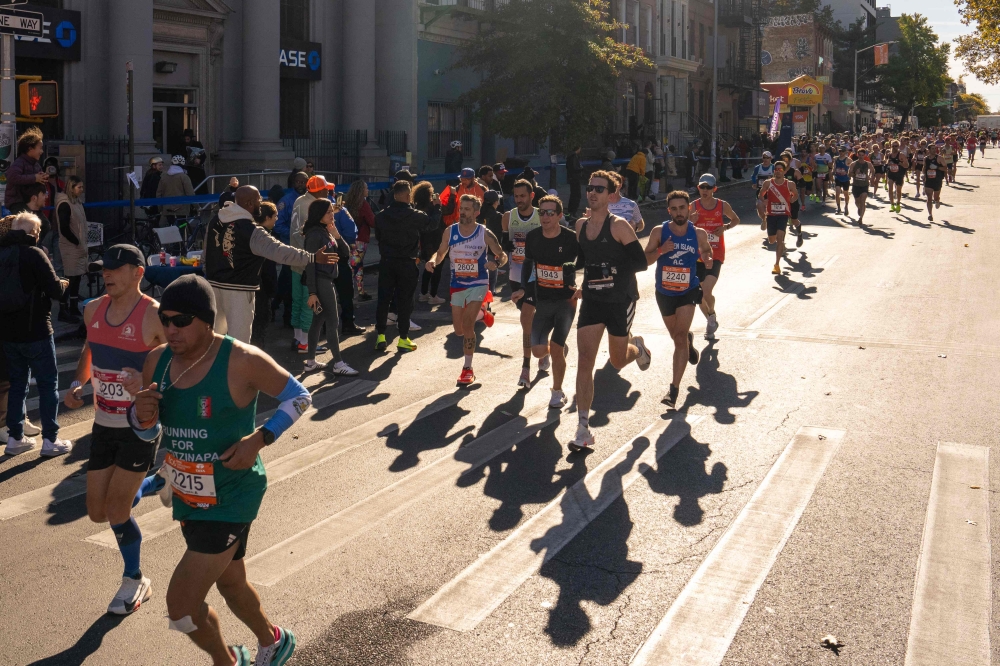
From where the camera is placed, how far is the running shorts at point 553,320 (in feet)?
31.6

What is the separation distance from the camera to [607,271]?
8.76 meters

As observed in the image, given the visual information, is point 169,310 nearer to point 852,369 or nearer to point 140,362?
point 140,362

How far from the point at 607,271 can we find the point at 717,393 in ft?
8.26

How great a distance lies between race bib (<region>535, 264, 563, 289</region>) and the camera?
970 cm

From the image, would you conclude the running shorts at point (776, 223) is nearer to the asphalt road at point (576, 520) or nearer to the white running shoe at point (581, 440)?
the asphalt road at point (576, 520)

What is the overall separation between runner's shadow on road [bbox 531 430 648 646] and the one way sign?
31.5ft

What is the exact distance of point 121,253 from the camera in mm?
5812

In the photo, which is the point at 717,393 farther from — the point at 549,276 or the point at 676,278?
the point at 549,276

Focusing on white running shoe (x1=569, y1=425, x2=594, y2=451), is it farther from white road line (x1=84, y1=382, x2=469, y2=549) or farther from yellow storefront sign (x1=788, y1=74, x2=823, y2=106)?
yellow storefront sign (x1=788, y1=74, x2=823, y2=106)

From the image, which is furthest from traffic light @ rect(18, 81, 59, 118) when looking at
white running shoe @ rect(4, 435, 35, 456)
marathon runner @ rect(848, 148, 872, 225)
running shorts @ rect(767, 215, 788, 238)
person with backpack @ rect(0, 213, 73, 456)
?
marathon runner @ rect(848, 148, 872, 225)

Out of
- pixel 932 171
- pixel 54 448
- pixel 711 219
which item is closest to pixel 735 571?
pixel 54 448

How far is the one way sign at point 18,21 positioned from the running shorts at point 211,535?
1051cm

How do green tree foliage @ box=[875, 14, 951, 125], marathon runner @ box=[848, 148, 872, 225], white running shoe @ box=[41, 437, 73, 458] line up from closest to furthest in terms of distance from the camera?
1. white running shoe @ box=[41, 437, 73, 458]
2. marathon runner @ box=[848, 148, 872, 225]
3. green tree foliage @ box=[875, 14, 951, 125]

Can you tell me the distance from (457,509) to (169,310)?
10.7ft
